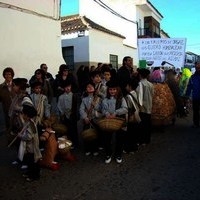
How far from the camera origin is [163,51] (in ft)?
41.0

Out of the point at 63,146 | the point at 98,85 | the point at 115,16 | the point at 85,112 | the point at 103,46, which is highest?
the point at 115,16

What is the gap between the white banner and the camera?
484 inches

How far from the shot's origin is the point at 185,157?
724cm

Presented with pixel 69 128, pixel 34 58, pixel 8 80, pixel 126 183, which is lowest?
pixel 126 183

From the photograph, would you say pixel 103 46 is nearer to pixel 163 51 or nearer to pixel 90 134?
pixel 163 51

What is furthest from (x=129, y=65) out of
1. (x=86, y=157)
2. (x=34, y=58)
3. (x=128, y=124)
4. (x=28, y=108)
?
(x=34, y=58)

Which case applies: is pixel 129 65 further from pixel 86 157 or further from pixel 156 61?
pixel 156 61

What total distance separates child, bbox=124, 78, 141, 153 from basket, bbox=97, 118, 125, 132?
1.73 feet

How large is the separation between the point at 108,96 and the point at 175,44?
19.7ft

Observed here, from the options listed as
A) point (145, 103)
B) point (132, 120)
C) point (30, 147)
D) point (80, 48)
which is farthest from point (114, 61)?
point (30, 147)

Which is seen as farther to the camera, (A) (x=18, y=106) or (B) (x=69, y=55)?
(B) (x=69, y=55)

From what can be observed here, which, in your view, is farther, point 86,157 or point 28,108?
point 86,157

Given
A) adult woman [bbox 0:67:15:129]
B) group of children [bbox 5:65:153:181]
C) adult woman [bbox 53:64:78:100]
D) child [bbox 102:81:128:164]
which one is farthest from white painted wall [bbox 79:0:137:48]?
child [bbox 102:81:128:164]

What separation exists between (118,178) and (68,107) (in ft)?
7.22
